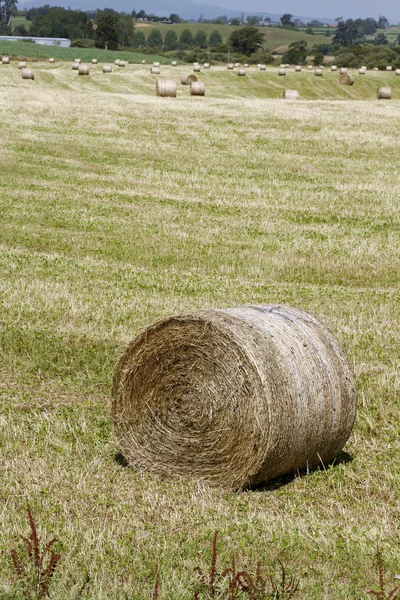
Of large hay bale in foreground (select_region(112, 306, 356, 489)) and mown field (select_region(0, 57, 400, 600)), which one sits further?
large hay bale in foreground (select_region(112, 306, 356, 489))

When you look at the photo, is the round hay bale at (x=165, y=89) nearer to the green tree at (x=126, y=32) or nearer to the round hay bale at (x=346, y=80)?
the round hay bale at (x=346, y=80)

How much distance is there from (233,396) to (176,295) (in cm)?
620

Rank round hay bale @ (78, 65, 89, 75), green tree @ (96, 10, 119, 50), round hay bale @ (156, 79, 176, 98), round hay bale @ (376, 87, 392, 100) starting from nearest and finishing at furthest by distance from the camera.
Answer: round hay bale @ (156, 79, 176, 98), round hay bale @ (376, 87, 392, 100), round hay bale @ (78, 65, 89, 75), green tree @ (96, 10, 119, 50)

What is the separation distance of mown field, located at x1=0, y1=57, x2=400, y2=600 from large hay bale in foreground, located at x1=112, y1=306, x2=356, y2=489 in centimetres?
26

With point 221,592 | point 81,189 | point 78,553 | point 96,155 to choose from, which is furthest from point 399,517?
point 96,155

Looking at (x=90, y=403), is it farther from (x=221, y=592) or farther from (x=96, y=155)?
(x=96, y=155)

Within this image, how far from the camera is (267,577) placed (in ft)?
20.1

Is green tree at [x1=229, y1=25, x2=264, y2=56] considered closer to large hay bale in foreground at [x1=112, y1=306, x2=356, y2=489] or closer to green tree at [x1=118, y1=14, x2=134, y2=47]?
green tree at [x1=118, y1=14, x2=134, y2=47]

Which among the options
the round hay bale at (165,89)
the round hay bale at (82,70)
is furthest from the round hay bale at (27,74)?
the round hay bale at (165,89)

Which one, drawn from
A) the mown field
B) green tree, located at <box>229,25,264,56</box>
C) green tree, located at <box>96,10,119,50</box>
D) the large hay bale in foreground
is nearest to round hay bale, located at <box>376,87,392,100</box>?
the mown field

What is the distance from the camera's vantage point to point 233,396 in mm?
7652

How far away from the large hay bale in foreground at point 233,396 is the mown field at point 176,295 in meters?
0.26

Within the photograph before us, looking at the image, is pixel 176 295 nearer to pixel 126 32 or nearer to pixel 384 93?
pixel 384 93

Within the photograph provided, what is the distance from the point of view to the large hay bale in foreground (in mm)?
7469
